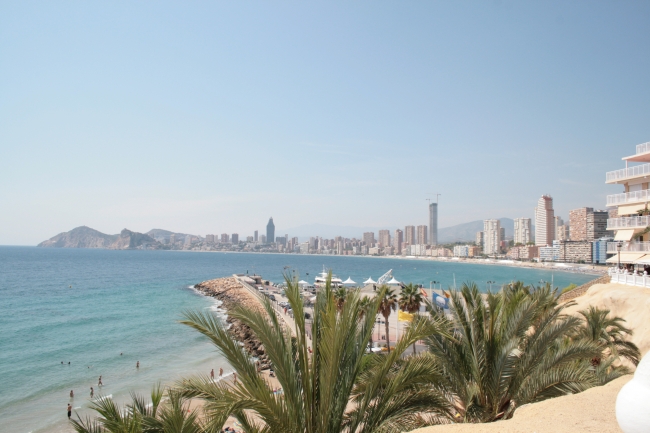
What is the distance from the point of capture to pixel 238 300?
50.2 metres

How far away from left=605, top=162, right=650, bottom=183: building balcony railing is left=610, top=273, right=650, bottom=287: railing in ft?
14.8

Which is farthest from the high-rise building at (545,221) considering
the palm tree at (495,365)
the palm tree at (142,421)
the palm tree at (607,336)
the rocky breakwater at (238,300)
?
the palm tree at (142,421)

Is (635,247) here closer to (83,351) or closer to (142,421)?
(142,421)

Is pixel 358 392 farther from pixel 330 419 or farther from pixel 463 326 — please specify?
pixel 463 326

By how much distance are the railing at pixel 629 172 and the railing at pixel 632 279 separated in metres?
4.53

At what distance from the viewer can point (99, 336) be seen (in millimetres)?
31969

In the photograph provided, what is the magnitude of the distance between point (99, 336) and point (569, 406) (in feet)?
111

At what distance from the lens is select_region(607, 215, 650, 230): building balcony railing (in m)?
17.7

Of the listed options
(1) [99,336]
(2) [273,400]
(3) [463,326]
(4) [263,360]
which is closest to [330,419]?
(2) [273,400]

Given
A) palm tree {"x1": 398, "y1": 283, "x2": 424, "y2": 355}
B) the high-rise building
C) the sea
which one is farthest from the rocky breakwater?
the high-rise building

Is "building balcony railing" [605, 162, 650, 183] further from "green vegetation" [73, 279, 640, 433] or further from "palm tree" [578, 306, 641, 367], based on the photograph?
"green vegetation" [73, 279, 640, 433]

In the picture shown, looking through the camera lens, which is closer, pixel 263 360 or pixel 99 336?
pixel 263 360

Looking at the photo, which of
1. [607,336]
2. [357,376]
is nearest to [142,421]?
[357,376]

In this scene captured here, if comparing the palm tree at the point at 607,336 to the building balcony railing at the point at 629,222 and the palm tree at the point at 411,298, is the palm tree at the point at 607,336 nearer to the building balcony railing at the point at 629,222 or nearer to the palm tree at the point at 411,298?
the building balcony railing at the point at 629,222
